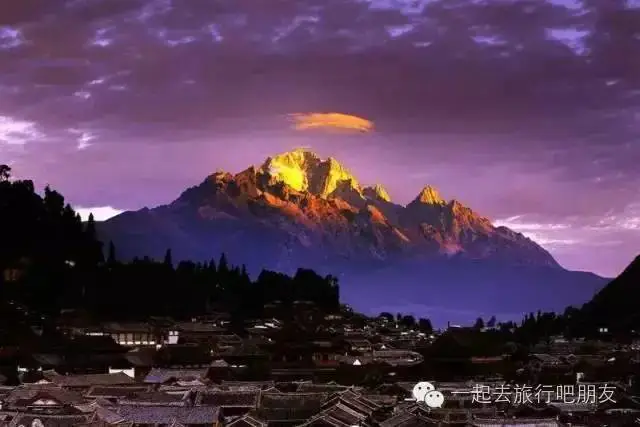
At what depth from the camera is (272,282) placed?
86.6 metres

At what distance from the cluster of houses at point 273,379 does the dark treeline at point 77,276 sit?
10.1ft

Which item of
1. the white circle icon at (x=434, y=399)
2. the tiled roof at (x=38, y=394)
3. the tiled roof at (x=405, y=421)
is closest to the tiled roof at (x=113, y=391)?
the tiled roof at (x=38, y=394)

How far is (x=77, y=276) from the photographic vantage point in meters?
70.1

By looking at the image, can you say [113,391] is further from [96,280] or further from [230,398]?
[96,280]

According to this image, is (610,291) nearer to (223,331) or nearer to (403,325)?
(403,325)

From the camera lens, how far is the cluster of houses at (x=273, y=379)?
119ft

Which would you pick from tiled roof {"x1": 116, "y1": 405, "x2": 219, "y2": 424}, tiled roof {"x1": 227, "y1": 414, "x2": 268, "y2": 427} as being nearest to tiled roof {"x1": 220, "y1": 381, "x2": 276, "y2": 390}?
tiled roof {"x1": 116, "y1": 405, "x2": 219, "y2": 424}

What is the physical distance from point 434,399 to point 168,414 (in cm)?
992

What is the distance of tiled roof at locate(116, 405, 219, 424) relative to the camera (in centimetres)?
3544

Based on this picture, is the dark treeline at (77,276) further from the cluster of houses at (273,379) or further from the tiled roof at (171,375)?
the tiled roof at (171,375)

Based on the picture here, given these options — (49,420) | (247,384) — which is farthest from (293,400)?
(49,420)

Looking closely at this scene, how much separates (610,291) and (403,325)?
19702mm

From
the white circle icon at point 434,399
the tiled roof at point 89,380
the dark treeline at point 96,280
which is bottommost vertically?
the white circle icon at point 434,399

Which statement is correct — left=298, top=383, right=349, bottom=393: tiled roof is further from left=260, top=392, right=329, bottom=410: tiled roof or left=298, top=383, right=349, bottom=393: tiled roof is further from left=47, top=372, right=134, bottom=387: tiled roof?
left=47, top=372, right=134, bottom=387: tiled roof
